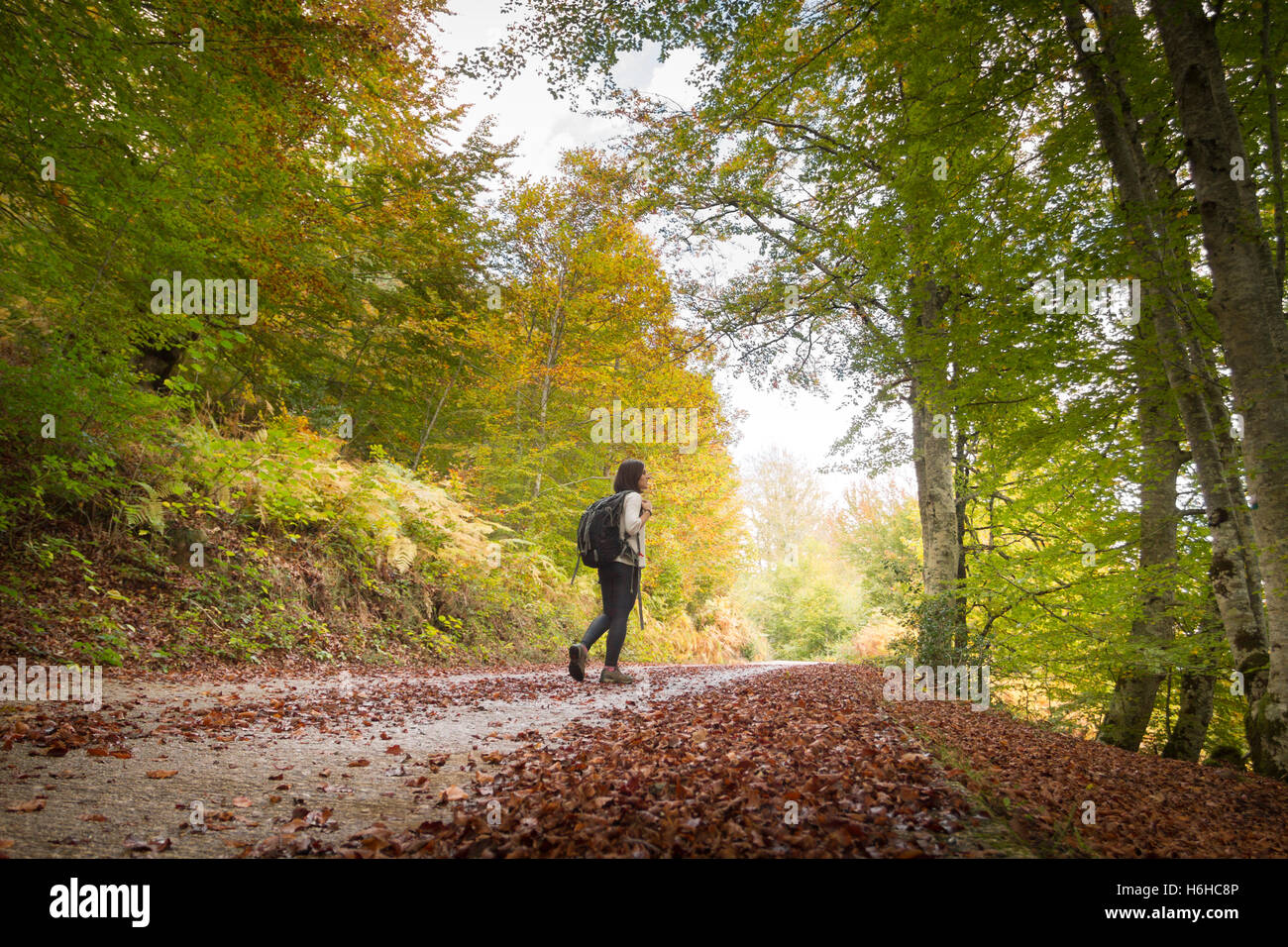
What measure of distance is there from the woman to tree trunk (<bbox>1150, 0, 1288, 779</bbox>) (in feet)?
16.0

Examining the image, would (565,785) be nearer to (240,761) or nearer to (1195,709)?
(240,761)

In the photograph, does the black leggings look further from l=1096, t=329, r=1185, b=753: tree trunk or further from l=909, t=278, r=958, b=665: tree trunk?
l=909, t=278, r=958, b=665: tree trunk

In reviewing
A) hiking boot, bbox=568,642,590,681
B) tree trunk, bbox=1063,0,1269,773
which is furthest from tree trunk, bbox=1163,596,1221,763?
hiking boot, bbox=568,642,590,681

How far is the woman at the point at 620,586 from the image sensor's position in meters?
6.58

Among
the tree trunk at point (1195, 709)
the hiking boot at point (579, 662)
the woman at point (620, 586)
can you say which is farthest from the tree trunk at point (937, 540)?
the hiking boot at point (579, 662)

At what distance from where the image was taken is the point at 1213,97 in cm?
463

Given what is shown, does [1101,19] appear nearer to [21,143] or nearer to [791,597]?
[21,143]

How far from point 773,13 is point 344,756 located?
7295 millimetres

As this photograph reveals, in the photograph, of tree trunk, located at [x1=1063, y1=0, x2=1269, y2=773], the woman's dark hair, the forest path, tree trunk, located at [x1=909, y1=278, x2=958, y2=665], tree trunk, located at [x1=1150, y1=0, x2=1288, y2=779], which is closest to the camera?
the forest path

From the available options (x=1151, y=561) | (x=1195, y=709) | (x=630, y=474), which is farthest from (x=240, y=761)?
(x=1195, y=709)

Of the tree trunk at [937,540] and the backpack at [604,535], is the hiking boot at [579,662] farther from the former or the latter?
the tree trunk at [937,540]

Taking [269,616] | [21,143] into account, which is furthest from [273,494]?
[21,143]

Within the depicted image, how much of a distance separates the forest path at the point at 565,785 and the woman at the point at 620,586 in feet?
5.23

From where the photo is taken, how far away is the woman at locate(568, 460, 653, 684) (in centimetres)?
658
